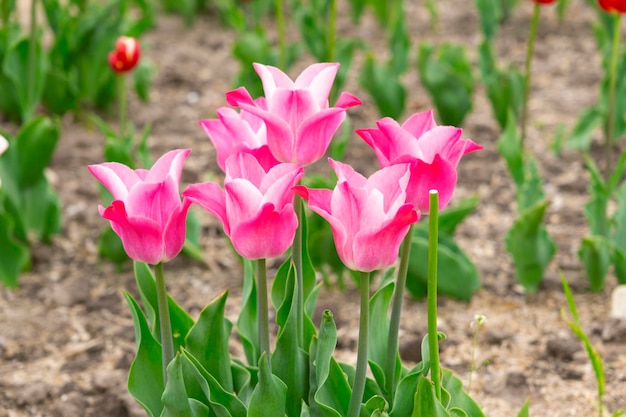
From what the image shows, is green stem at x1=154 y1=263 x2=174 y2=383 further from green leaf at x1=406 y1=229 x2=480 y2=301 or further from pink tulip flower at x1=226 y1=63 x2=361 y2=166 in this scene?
green leaf at x1=406 y1=229 x2=480 y2=301

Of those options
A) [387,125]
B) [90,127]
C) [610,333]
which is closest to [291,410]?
[387,125]

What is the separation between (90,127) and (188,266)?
97 centimetres

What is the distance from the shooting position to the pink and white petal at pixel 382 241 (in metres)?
1.20

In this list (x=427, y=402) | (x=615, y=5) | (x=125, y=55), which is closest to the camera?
(x=427, y=402)

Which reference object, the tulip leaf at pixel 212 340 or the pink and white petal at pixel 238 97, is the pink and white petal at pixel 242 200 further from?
the tulip leaf at pixel 212 340

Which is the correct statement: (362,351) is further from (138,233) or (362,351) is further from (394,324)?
(138,233)

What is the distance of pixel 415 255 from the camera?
7.55 ft

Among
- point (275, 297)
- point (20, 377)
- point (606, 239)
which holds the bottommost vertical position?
point (20, 377)

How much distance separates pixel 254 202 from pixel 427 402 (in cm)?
34

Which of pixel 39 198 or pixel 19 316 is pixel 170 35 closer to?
pixel 39 198

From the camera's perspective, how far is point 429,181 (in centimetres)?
129

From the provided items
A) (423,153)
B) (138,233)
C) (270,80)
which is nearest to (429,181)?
(423,153)

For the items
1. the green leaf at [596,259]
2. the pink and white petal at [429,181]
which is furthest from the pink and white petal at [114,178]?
the green leaf at [596,259]

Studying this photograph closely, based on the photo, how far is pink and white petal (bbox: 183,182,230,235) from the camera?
4.12 ft
